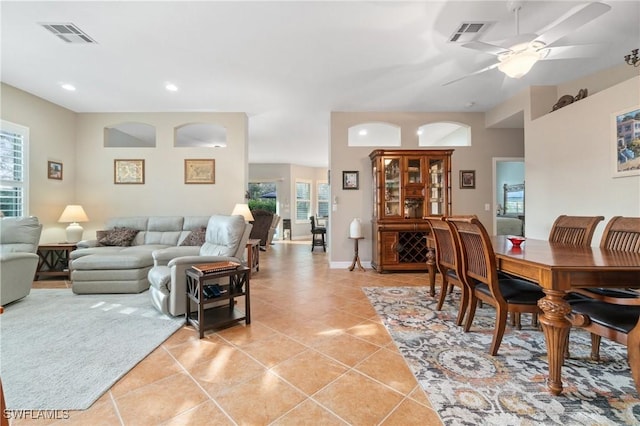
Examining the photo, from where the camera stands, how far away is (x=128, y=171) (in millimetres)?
5016

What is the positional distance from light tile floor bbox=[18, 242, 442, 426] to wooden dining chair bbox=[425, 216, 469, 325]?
2.51ft

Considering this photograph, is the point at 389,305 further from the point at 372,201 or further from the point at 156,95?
the point at 156,95

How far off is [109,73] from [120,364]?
142 inches

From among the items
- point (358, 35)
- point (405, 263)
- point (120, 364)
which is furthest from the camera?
point (405, 263)

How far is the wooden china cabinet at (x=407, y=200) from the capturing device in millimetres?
4586

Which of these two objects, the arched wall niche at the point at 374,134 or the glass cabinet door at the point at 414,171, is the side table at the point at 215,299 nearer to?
the glass cabinet door at the point at 414,171

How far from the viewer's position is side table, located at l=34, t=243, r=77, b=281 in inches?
161

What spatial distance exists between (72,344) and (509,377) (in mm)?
3147

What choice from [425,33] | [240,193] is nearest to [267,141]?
[240,193]

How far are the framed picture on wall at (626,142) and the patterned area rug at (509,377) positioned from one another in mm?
1849

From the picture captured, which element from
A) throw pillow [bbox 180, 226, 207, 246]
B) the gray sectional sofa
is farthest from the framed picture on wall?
throw pillow [bbox 180, 226, 207, 246]

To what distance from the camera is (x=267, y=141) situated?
7020 mm

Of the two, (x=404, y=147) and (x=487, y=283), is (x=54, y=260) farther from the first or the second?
(x=404, y=147)

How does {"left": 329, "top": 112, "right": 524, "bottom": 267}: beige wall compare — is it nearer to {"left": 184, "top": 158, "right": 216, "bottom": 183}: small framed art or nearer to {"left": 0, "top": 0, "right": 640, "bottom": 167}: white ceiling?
{"left": 0, "top": 0, "right": 640, "bottom": 167}: white ceiling
